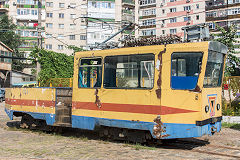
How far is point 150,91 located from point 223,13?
39.4 metres

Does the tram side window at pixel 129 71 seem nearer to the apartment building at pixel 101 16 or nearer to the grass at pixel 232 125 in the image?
the grass at pixel 232 125

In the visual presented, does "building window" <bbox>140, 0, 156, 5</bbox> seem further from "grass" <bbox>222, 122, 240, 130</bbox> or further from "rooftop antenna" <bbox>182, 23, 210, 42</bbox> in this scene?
"rooftop antenna" <bbox>182, 23, 210, 42</bbox>

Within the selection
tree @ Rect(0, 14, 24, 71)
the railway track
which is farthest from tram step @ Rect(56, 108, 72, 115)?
tree @ Rect(0, 14, 24, 71)

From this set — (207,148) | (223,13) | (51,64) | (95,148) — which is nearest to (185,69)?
(207,148)

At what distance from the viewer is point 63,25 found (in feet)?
175

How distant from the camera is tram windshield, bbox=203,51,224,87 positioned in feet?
26.1

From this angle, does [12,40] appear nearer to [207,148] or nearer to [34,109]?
[34,109]

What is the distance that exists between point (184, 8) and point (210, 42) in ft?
139

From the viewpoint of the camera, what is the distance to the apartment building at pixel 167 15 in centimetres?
4625

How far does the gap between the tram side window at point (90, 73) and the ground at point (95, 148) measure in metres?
1.89

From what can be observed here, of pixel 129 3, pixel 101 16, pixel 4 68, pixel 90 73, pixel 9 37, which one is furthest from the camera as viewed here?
pixel 9 37

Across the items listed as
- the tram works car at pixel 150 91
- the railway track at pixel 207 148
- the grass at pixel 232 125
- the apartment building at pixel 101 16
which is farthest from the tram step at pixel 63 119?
the apartment building at pixel 101 16

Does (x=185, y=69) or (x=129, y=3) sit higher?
(x=129, y=3)

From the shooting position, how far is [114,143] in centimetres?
899
